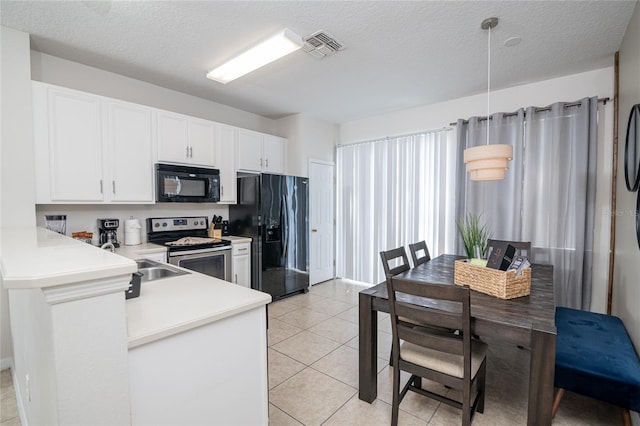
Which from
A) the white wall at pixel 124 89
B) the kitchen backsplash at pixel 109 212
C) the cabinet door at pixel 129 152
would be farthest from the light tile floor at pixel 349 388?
the white wall at pixel 124 89

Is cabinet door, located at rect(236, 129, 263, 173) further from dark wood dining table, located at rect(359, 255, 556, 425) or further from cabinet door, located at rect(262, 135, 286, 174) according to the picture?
dark wood dining table, located at rect(359, 255, 556, 425)

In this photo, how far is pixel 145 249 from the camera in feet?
9.72

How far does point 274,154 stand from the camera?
14.8 ft

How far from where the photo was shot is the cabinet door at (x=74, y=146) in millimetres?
2602

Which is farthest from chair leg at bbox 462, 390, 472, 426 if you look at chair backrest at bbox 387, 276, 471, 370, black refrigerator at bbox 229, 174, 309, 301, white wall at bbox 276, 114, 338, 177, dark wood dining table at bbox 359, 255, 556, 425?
white wall at bbox 276, 114, 338, 177

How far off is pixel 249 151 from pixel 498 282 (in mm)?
3350

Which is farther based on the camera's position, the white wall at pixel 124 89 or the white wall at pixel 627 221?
the white wall at pixel 124 89

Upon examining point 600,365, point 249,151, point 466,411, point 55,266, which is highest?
point 249,151

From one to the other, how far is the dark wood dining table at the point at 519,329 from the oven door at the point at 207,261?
215 centimetres

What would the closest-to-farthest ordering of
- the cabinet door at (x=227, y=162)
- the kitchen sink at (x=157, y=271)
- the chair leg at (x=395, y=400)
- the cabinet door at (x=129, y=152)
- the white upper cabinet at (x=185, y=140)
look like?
the chair leg at (x=395, y=400) < the kitchen sink at (x=157, y=271) < the cabinet door at (x=129, y=152) < the white upper cabinet at (x=185, y=140) < the cabinet door at (x=227, y=162)

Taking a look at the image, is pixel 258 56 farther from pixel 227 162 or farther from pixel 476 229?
pixel 476 229

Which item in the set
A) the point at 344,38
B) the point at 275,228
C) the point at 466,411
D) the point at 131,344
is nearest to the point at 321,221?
the point at 275,228

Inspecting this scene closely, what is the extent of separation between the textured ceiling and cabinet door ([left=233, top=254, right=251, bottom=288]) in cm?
210

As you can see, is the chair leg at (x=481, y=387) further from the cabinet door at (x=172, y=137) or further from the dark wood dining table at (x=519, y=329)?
the cabinet door at (x=172, y=137)
